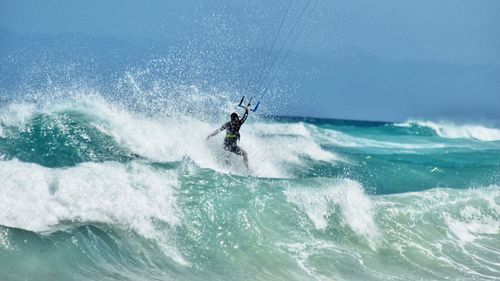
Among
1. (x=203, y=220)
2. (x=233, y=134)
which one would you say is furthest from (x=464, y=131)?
(x=203, y=220)

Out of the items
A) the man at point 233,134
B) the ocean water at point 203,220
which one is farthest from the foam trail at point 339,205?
the man at point 233,134

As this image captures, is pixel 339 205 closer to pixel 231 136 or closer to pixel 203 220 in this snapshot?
pixel 203 220

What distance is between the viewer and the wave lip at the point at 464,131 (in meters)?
56.8

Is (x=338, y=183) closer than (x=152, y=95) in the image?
Yes

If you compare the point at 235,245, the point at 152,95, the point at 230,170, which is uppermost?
the point at 152,95

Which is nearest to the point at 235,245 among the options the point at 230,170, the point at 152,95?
the point at 230,170

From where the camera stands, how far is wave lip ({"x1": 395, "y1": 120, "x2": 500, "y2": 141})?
56812 mm

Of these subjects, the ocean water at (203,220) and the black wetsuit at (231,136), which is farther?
the black wetsuit at (231,136)

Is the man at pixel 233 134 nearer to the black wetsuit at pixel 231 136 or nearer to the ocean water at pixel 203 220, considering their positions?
the black wetsuit at pixel 231 136

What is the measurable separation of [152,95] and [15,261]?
14.8 metres

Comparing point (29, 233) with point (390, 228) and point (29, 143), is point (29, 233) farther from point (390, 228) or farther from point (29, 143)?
point (29, 143)

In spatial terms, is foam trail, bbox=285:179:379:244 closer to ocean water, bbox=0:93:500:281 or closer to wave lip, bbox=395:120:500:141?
ocean water, bbox=0:93:500:281

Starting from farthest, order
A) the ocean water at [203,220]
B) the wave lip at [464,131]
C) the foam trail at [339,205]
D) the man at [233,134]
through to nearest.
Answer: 1. the wave lip at [464,131]
2. the man at [233,134]
3. the foam trail at [339,205]
4. the ocean water at [203,220]

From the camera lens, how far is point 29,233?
318 inches
